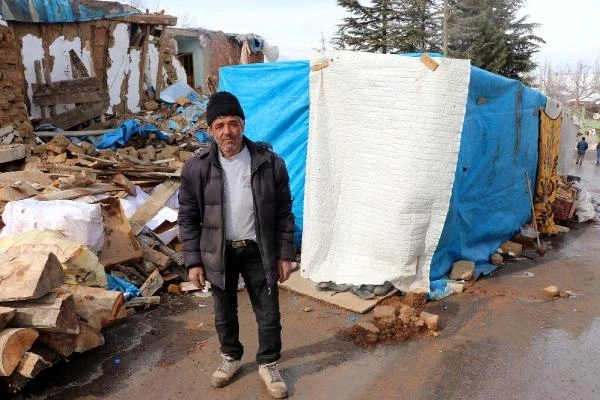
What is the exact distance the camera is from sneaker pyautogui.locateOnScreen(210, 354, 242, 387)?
320 cm

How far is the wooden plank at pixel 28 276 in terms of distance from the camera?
296cm

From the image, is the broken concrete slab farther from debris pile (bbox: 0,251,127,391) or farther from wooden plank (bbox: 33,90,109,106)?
wooden plank (bbox: 33,90,109,106)

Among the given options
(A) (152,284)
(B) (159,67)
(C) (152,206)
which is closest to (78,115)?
(B) (159,67)

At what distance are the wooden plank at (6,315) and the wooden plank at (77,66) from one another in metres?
9.24

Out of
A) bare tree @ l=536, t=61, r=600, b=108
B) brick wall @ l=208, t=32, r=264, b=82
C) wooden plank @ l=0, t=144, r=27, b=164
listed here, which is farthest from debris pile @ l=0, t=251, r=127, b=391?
bare tree @ l=536, t=61, r=600, b=108

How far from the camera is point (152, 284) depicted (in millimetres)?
4723

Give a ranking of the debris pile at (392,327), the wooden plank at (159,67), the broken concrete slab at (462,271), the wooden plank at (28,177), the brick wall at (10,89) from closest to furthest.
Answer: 1. the debris pile at (392,327)
2. the broken concrete slab at (462,271)
3. the wooden plank at (28,177)
4. the brick wall at (10,89)
5. the wooden plank at (159,67)

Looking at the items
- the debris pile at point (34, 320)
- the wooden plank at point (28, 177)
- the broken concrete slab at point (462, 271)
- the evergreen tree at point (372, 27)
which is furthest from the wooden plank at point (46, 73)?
the evergreen tree at point (372, 27)

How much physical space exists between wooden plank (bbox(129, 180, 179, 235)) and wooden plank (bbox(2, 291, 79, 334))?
7.42 ft

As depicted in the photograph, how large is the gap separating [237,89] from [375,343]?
3767mm

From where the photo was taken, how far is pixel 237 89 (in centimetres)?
607

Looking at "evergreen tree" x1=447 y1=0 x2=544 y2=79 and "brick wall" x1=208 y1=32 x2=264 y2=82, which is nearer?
"brick wall" x1=208 y1=32 x2=264 y2=82

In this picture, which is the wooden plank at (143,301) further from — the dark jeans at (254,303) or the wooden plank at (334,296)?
the dark jeans at (254,303)

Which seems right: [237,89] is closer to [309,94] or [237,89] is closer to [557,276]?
[309,94]
